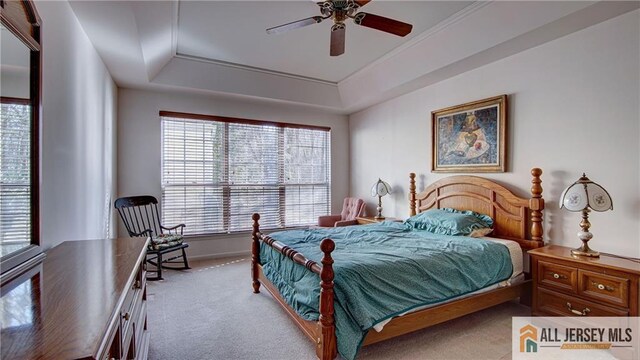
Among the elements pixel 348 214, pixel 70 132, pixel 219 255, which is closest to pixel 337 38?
pixel 70 132

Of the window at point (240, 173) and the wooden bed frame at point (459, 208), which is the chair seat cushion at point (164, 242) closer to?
the window at point (240, 173)

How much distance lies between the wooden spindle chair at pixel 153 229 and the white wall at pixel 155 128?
25 cm

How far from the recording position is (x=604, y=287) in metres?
2.28

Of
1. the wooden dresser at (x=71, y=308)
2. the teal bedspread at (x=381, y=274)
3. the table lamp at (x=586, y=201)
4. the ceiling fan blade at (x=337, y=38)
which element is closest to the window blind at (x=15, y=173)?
the wooden dresser at (x=71, y=308)

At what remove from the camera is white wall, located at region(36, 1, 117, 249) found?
1849mm

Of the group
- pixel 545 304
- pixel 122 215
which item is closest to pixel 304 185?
pixel 122 215

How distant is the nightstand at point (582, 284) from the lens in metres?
2.17

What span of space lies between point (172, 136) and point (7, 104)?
11.4ft

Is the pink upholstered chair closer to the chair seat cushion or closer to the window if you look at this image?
the window

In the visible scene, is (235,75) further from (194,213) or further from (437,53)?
(437,53)

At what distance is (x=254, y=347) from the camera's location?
2354 mm

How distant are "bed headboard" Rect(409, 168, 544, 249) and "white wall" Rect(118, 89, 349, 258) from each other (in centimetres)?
279

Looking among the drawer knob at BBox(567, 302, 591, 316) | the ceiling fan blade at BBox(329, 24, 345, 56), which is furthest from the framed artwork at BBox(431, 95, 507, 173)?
the ceiling fan blade at BBox(329, 24, 345, 56)

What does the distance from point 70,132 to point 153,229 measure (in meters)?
2.55
